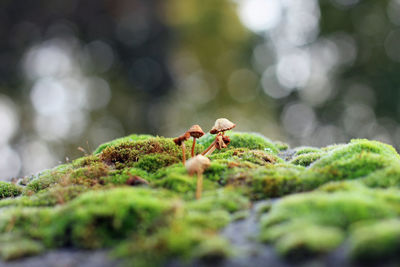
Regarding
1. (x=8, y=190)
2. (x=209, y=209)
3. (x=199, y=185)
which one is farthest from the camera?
(x=8, y=190)

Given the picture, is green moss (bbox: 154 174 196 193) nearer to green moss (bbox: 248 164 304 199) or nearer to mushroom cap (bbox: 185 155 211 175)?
mushroom cap (bbox: 185 155 211 175)

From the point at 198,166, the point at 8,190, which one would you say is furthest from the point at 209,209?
the point at 8,190

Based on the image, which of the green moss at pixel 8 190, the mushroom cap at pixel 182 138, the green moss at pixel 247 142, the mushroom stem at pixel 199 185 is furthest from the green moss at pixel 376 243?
the green moss at pixel 8 190

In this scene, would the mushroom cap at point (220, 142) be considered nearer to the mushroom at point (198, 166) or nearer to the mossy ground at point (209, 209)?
the mossy ground at point (209, 209)

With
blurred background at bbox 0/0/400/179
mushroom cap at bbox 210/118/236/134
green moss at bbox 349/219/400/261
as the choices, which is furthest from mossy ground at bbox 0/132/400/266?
blurred background at bbox 0/0/400/179

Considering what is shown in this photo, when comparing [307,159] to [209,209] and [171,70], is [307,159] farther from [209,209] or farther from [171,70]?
[171,70]

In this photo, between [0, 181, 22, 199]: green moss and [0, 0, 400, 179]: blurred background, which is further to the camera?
[0, 0, 400, 179]: blurred background
